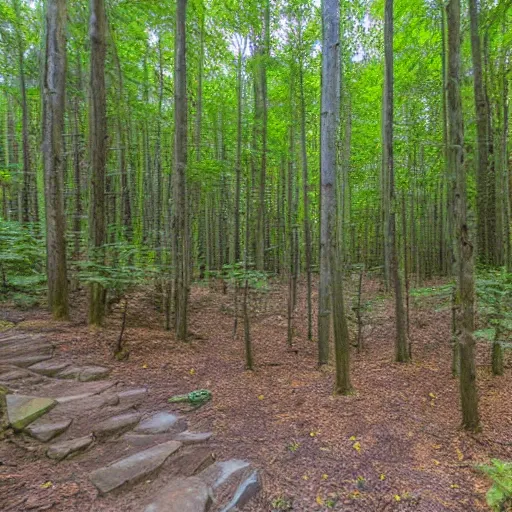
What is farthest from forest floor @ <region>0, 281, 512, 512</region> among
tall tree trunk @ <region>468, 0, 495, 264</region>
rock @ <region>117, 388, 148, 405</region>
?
tall tree trunk @ <region>468, 0, 495, 264</region>

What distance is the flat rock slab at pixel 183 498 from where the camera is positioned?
2219 millimetres

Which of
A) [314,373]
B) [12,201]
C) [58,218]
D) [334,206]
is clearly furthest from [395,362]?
[12,201]

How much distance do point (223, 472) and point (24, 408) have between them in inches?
77.0

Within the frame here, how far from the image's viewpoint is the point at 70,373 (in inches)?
158

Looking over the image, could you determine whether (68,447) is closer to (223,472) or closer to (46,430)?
(46,430)

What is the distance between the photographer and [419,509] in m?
2.37

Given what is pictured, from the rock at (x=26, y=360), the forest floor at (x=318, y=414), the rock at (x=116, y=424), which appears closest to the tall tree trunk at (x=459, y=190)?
the forest floor at (x=318, y=414)

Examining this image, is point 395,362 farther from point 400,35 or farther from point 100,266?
point 400,35

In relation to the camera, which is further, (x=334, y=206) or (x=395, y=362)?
(x=395, y=362)

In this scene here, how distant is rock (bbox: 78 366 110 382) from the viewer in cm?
401

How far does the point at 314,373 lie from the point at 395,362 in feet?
4.90

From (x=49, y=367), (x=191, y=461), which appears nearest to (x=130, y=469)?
(x=191, y=461)

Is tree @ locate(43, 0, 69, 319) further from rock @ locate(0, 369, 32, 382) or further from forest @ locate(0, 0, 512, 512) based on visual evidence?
rock @ locate(0, 369, 32, 382)

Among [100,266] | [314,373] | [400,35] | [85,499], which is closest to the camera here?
[85,499]
